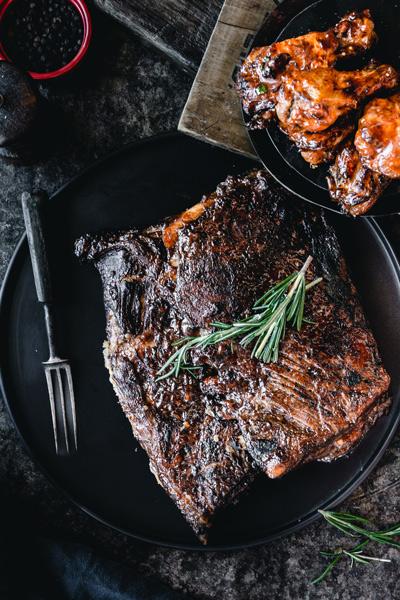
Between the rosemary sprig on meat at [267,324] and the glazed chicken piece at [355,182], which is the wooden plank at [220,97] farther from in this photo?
the rosemary sprig on meat at [267,324]

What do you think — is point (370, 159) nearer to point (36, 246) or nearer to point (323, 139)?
point (323, 139)

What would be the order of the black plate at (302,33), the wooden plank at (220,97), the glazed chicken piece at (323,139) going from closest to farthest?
the glazed chicken piece at (323,139) → the black plate at (302,33) → the wooden plank at (220,97)

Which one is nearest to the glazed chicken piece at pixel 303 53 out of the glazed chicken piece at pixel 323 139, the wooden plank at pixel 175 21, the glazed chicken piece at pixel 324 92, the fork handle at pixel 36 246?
the glazed chicken piece at pixel 324 92

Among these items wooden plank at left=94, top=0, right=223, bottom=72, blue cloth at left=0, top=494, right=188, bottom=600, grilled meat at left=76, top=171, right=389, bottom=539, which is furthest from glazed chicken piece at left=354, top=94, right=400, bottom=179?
blue cloth at left=0, top=494, right=188, bottom=600

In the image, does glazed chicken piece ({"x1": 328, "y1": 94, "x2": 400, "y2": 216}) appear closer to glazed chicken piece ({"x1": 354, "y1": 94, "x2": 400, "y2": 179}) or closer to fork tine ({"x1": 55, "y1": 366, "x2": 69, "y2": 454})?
glazed chicken piece ({"x1": 354, "y1": 94, "x2": 400, "y2": 179})

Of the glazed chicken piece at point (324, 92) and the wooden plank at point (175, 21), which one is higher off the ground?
the wooden plank at point (175, 21)

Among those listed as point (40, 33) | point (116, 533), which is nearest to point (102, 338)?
point (116, 533)

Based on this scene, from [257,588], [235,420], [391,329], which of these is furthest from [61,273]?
[257,588]
